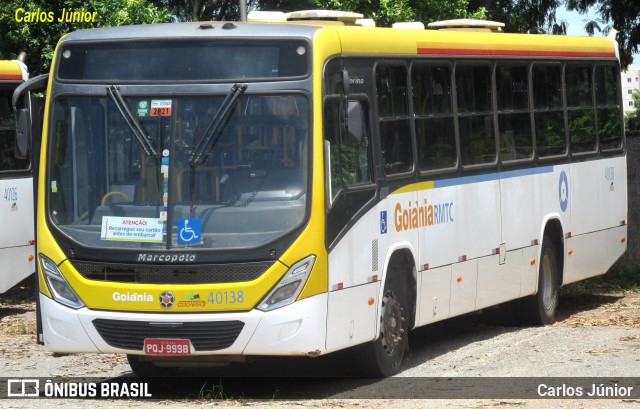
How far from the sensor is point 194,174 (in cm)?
1107

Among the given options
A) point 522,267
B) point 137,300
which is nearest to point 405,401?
point 137,300

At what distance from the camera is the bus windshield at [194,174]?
11.0 m

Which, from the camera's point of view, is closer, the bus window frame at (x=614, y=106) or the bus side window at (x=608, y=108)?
the bus window frame at (x=614, y=106)

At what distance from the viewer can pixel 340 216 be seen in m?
11.5

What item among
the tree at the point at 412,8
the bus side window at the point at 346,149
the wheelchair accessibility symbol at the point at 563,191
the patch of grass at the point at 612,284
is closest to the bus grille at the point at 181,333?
the bus side window at the point at 346,149

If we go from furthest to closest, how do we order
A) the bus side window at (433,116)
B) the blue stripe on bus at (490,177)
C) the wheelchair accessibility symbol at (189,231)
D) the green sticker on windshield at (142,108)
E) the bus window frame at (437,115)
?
the blue stripe on bus at (490,177) → the bus side window at (433,116) → the bus window frame at (437,115) → the green sticker on windshield at (142,108) → the wheelchair accessibility symbol at (189,231)

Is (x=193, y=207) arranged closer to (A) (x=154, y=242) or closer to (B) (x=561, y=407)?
(A) (x=154, y=242)

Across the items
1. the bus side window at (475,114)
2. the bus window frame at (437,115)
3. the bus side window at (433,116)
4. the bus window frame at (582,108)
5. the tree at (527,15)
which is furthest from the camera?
the tree at (527,15)

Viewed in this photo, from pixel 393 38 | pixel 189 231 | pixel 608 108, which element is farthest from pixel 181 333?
pixel 608 108

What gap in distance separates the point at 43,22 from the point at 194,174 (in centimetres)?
1407

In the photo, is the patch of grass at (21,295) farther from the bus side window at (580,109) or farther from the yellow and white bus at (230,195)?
the yellow and white bus at (230,195)

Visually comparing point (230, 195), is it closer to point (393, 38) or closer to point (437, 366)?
point (393, 38)

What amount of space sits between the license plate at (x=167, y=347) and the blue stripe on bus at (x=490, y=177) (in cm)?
352

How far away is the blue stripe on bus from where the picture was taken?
13.8 metres
